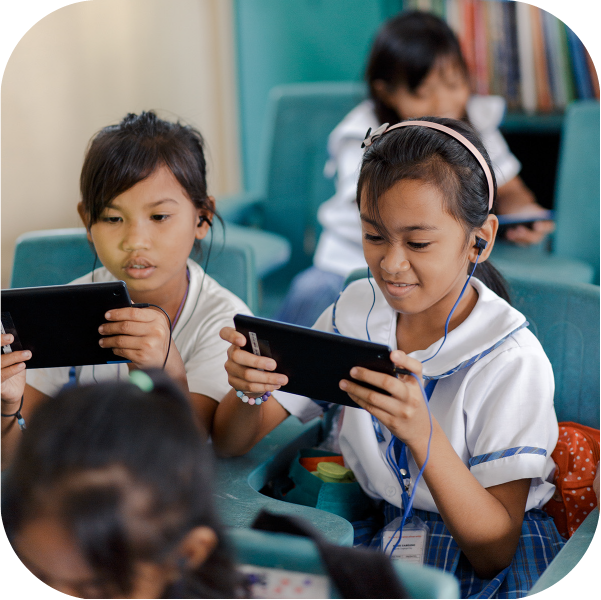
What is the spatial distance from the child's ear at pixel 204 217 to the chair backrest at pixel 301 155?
4.20 ft

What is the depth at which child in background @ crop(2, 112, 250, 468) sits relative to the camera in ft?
3.82

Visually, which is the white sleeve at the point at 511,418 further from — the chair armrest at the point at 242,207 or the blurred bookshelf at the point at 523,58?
the blurred bookshelf at the point at 523,58

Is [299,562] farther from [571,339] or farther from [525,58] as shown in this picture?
[525,58]

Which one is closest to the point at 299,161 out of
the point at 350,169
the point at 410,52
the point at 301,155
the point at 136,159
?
the point at 301,155

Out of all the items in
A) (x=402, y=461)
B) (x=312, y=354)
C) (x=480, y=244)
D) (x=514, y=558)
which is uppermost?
(x=480, y=244)

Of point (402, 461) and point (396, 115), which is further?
point (396, 115)

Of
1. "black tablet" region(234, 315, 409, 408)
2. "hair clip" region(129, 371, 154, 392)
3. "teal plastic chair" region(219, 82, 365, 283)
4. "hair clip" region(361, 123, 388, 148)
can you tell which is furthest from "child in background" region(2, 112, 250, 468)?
"teal plastic chair" region(219, 82, 365, 283)

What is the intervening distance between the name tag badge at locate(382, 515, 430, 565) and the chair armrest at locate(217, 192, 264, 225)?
1557 mm

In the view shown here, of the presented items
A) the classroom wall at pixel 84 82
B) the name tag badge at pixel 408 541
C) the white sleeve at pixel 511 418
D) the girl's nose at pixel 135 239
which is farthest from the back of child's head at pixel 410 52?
the name tag badge at pixel 408 541

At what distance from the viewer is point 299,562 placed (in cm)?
62

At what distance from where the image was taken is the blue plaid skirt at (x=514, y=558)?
0.95 meters

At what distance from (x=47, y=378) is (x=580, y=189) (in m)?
1.69

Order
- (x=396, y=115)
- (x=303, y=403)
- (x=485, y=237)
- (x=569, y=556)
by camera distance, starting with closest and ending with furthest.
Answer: (x=569, y=556), (x=485, y=237), (x=303, y=403), (x=396, y=115)

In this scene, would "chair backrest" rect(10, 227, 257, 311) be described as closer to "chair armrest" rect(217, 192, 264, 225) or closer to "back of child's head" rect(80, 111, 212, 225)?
"back of child's head" rect(80, 111, 212, 225)
